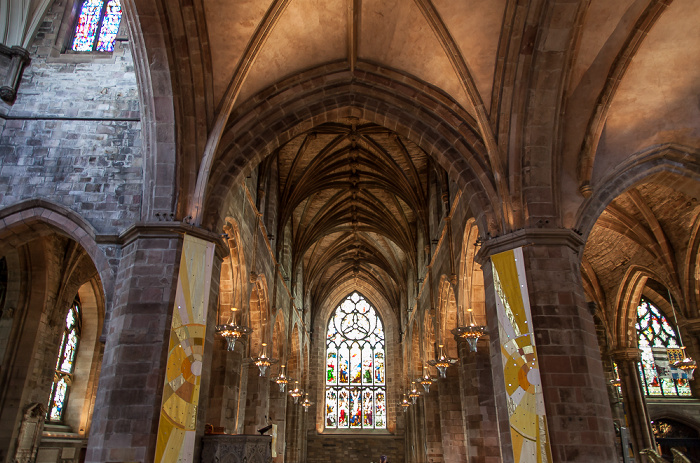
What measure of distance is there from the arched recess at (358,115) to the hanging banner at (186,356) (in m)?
1.09

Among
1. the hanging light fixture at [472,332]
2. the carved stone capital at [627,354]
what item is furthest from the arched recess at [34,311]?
the carved stone capital at [627,354]

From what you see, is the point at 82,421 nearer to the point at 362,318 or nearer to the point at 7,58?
the point at 7,58

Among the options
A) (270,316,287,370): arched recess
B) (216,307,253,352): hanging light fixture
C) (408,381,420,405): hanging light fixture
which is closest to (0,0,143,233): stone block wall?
(216,307,253,352): hanging light fixture

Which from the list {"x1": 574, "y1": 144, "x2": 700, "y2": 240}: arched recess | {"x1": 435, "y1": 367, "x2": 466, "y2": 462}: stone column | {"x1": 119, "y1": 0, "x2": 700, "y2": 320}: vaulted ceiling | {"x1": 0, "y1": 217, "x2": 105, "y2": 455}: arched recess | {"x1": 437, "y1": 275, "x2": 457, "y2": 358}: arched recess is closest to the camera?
{"x1": 119, "y1": 0, "x2": 700, "y2": 320}: vaulted ceiling

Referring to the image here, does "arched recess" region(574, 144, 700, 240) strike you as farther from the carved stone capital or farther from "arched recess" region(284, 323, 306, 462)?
"arched recess" region(284, 323, 306, 462)

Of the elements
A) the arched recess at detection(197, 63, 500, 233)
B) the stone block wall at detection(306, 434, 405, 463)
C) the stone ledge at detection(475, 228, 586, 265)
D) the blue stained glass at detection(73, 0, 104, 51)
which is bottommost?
the stone block wall at detection(306, 434, 405, 463)

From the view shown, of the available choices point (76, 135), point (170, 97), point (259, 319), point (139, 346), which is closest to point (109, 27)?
point (76, 135)

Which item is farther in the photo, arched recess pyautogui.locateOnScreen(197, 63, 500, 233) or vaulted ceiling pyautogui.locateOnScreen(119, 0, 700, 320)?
arched recess pyautogui.locateOnScreen(197, 63, 500, 233)

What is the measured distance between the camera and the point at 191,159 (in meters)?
10.2

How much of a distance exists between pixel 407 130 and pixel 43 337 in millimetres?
9983

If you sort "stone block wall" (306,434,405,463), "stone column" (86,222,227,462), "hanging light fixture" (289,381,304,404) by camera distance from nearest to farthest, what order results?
"stone column" (86,222,227,462), "hanging light fixture" (289,381,304,404), "stone block wall" (306,434,405,463)

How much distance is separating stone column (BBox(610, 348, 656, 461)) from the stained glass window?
57.9ft

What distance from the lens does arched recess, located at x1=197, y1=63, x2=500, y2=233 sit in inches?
420

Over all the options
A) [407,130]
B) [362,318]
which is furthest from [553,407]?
[362,318]
